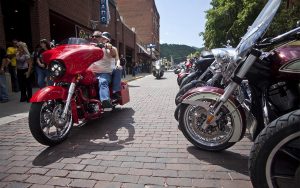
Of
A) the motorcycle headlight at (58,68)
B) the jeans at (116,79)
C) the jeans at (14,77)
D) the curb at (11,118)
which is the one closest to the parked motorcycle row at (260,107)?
the motorcycle headlight at (58,68)

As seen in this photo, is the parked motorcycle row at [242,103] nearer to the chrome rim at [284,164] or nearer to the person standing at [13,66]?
the chrome rim at [284,164]

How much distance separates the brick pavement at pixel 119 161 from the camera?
2.79 m

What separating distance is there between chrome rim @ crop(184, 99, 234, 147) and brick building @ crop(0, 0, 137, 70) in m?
9.29

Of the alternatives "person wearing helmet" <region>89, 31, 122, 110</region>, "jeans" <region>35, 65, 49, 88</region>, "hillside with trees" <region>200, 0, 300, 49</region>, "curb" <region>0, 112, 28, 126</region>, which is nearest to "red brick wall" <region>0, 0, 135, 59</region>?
"jeans" <region>35, 65, 49, 88</region>

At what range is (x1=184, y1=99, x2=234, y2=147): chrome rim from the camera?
3.38m

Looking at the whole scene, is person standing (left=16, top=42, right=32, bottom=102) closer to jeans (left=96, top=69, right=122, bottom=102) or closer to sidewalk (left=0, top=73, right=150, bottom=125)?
sidewalk (left=0, top=73, right=150, bottom=125)

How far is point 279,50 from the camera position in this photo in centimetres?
279

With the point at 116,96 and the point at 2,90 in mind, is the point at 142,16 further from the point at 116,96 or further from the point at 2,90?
the point at 116,96

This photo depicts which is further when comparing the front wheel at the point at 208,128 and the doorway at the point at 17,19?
the doorway at the point at 17,19

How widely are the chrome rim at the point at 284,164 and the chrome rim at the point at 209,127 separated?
1263 millimetres

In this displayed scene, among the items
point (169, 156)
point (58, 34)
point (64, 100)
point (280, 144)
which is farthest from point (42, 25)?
point (280, 144)

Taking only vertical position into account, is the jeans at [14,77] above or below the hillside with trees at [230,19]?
below

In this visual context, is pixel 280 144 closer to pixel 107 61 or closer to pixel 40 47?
pixel 107 61

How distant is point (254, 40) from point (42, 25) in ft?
39.1
